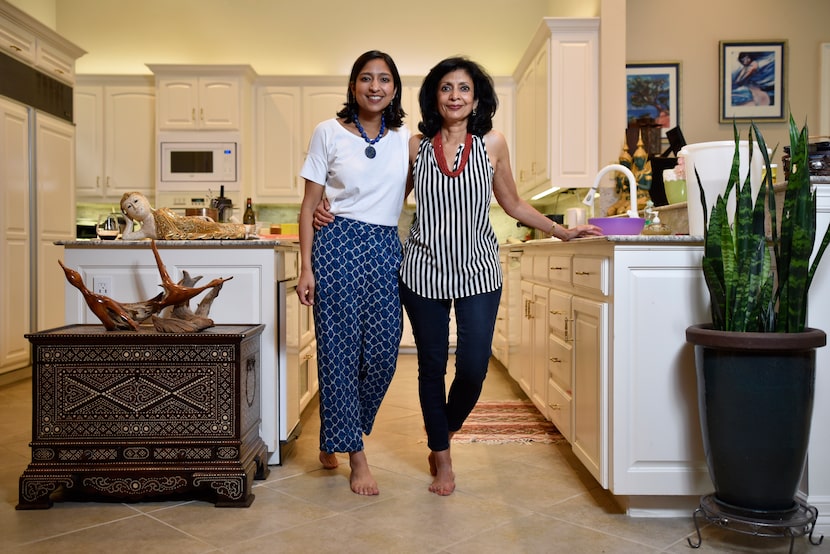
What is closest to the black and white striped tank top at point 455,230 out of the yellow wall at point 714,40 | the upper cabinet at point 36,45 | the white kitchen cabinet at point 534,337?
the white kitchen cabinet at point 534,337

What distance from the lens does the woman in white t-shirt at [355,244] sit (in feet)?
7.59

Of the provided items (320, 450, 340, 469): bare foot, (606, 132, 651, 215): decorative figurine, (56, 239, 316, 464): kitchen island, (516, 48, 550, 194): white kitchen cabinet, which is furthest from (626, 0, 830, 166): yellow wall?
(320, 450, 340, 469): bare foot

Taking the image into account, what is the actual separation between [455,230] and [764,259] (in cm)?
85

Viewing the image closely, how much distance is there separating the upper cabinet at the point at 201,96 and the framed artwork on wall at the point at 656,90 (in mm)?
2907

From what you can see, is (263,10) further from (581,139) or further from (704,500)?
(704,500)

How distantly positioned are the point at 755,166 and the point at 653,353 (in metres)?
0.65

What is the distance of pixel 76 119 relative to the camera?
19.1 ft

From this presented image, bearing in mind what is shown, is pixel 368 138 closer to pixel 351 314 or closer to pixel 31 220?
pixel 351 314

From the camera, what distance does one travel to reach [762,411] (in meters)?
1.78

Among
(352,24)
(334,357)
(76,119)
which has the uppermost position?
(352,24)

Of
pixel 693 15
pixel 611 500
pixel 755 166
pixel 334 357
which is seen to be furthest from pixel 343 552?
pixel 693 15

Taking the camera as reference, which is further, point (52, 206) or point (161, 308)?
point (52, 206)

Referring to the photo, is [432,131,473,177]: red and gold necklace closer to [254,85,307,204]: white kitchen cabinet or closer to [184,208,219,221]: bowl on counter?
[184,208,219,221]: bowl on counter

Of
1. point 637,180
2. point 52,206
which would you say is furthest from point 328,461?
point 52,206
